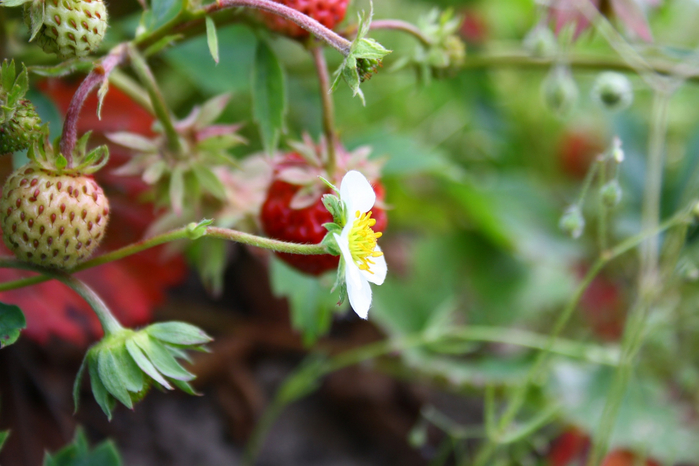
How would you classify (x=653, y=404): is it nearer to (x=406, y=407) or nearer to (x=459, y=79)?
(x=406, y=407)

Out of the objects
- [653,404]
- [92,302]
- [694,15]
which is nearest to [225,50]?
[92,302]

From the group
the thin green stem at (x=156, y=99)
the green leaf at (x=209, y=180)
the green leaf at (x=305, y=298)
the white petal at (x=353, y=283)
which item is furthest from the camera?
the green leaf at (x=305, y=298)

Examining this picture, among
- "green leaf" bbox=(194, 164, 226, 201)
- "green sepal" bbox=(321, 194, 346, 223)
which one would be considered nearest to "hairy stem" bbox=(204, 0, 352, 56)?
"green sepal" bbox=(321, 194, 346, 223)

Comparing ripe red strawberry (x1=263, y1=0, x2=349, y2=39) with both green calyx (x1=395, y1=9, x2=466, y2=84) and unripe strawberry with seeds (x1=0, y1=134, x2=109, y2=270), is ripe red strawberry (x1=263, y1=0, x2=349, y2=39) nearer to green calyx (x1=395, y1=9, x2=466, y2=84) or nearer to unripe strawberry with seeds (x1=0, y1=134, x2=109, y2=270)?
green calyx (x1=395, y1=9, x2=466, y2=84)

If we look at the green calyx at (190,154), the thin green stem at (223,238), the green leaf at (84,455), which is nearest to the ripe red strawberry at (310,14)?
the green calyx at (190,154)

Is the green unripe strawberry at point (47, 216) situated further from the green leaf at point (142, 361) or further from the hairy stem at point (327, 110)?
the hairy stem at point (327, 110)

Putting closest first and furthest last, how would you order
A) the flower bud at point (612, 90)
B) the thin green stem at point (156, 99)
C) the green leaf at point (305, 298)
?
the thin green stem at point (156, 99) → the flower bud at point (612, 90) → the green leaf at point (305, 298)
